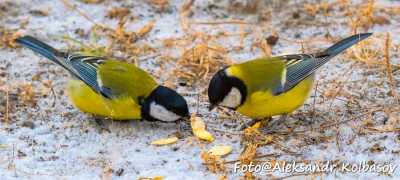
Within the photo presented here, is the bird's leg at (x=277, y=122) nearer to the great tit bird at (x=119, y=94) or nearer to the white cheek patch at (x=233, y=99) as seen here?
the white cheek patch at (x=233, y=99)

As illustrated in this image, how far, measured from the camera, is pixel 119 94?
14.0 ft

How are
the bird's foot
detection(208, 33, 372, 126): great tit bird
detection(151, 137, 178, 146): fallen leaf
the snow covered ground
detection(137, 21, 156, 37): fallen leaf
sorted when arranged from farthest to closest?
detection(137, 21, 156, 37): fallen leaf, the bird's foot, detection(151, 137, 178, 146): fallen leaf, detection(208, 33, 372, 126): great tit bird, the snow covered ground

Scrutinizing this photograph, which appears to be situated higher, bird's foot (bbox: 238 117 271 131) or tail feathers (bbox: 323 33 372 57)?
tail feathers (bbox: 323 33 372 57)

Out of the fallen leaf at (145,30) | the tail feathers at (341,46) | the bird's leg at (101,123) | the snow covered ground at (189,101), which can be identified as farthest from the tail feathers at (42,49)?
the tail feathers at (341,46)

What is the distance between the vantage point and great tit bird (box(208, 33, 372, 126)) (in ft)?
13.3

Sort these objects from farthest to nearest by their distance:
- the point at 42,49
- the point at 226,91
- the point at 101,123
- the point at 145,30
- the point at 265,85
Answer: the point at 145,30, the point at 42,49, the point at 101,123, the point at 265,85, the point at 226,91

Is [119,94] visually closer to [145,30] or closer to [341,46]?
[341,46]

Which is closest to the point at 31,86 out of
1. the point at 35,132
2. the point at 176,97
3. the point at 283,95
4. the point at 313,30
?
the point at 35,132

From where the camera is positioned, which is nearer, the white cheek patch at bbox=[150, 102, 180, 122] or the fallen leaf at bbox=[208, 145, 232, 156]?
the fallen leaf at bbox=[208, 145, 232, 156]

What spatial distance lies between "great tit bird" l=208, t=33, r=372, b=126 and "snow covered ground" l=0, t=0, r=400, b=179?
17 cm

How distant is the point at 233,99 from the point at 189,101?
2.26ft

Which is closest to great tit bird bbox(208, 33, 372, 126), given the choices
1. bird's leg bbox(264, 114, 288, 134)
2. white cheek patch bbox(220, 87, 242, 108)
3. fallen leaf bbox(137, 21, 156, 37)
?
white cheek patch bbox(220, 87, 242, 108)

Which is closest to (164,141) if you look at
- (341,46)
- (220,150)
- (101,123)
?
(220,150)

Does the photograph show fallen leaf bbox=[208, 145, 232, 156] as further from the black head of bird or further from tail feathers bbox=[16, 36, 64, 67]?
tail feathers bbox=[16, 36, 64, 67]
